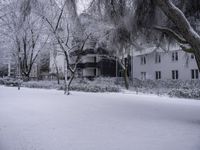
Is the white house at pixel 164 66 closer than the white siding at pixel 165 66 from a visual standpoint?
Yes

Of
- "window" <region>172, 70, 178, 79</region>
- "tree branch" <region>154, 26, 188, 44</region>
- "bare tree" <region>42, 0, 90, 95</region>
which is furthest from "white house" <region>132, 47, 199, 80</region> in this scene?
"tree branch" <region>154, 26, 188, 44</region>

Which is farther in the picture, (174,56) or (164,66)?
(164,66)

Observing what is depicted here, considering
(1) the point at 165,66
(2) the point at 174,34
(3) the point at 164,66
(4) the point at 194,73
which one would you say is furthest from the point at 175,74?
(2) the point at 174,34

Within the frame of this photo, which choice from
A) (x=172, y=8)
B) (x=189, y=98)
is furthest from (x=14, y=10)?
(x=189, y=98)

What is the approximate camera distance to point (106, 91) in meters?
25.9

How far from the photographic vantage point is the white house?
28.6 metres

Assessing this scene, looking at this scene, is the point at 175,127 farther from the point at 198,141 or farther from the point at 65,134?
the point at 65,134

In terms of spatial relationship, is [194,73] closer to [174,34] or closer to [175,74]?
[175,74]

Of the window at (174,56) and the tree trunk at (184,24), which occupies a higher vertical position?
the window at (174,56)

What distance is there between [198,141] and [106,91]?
1978cm

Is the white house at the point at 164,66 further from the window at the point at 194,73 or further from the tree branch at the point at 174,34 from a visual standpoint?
the tree branch at the point at 174,34

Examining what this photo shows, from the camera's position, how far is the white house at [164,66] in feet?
93.9

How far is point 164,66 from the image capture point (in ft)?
106

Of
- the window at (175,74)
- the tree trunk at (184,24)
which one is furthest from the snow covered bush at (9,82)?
the tree trunk at (184,24)
